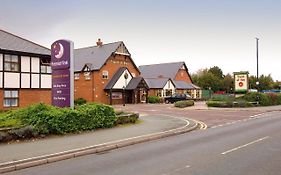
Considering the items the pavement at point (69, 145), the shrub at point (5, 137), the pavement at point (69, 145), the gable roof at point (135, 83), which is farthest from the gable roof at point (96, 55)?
the shrub at point (5, 137)

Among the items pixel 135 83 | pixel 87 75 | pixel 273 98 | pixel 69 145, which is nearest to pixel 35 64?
pixel 69 145

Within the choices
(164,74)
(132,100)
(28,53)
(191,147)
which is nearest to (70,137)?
(191,147)

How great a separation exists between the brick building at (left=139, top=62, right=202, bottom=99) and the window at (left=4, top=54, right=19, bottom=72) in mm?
38003

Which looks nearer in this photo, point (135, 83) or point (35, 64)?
point (35, 64)

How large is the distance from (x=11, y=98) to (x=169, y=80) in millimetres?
40420

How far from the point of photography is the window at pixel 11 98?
29.2 metres

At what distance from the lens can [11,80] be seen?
2892 cm

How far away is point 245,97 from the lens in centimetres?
4366

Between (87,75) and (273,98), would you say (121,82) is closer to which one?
(87,75)

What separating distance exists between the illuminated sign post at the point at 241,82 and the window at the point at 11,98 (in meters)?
28.4

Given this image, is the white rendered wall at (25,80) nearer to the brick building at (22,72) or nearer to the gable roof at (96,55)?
the brick building at (22,72)

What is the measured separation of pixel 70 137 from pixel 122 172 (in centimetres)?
680

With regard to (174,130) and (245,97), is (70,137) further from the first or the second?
(245,97)

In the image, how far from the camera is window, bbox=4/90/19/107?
2925 centimetres
